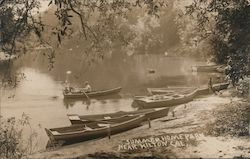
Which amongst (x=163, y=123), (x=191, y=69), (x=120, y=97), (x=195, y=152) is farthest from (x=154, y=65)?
(x=195, y=152)

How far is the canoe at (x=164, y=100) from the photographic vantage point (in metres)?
21.3

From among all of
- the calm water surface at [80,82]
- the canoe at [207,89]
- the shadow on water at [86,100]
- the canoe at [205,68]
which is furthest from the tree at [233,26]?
the canoe at [205,68]

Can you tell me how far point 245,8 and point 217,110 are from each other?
623 centimetres

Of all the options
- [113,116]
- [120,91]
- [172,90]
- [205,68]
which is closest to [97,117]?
[113,116]

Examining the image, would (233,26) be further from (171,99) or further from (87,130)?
(171,99)

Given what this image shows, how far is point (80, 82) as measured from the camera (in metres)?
31.3

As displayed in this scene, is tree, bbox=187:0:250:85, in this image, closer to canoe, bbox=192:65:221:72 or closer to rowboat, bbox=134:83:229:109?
rowboat, bbox=134:83:229:109

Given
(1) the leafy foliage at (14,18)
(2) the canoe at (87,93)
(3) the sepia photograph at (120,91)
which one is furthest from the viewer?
(2) the canoe at (87,93)

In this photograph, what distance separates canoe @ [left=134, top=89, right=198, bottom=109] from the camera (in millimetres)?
21273

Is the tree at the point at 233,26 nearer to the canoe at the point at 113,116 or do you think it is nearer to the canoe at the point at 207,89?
the canoe at the point at 113,116

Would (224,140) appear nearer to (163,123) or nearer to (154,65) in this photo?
(163,123)


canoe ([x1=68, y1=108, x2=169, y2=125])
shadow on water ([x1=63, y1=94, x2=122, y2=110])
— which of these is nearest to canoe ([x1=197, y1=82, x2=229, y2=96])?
canoe ([x1=68, y1=108, x2=169, y2=125])

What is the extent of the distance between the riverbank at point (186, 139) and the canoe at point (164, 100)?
307 centimetres

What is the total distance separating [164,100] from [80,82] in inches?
439
